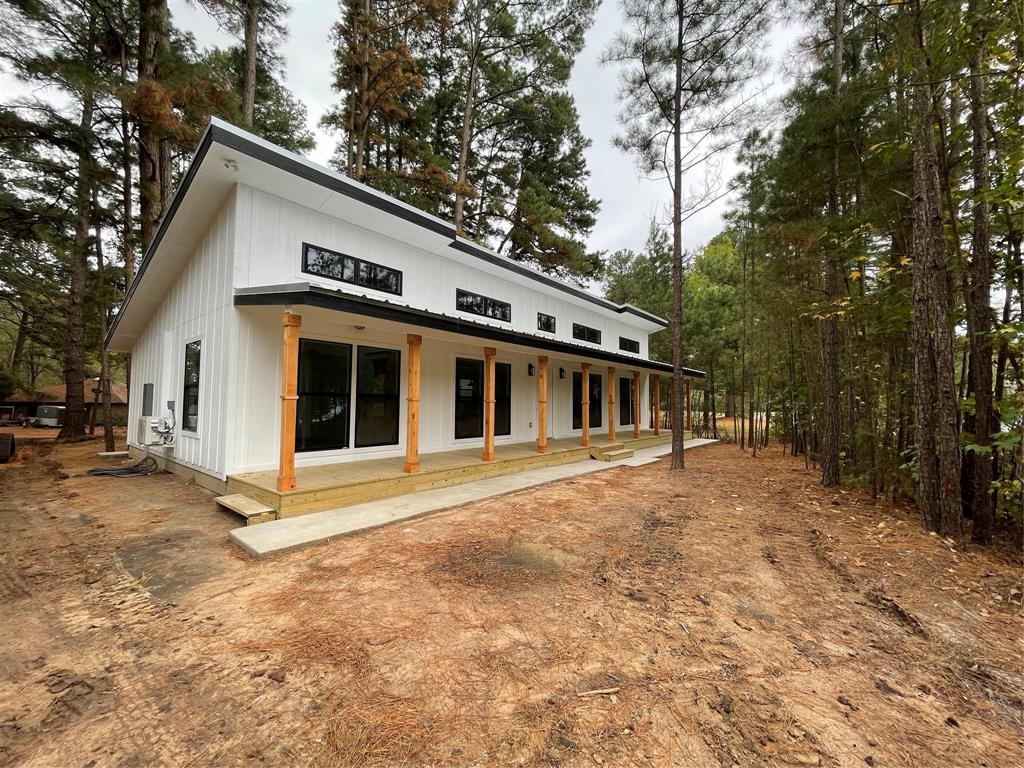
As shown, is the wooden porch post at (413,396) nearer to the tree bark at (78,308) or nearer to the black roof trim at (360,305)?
the black roof trim at (360,305)

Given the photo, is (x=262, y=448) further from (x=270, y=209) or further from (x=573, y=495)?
(x=573, y=495)

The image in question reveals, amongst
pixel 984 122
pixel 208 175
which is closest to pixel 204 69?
pixel 208 175

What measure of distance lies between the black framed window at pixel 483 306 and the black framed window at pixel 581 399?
10.3ft

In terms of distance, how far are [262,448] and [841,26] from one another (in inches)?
432

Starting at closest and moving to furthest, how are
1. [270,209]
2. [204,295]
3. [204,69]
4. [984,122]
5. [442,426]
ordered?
[984,122], [270,209], [204,295], [442,426], [204,69]

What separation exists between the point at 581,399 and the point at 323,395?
739 centimetres

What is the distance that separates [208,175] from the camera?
5281 millimetres

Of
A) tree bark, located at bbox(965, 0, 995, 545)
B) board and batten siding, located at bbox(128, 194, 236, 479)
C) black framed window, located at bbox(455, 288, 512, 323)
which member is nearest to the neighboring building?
board and batten siding, located at bbox(128, 194, 236, 479)

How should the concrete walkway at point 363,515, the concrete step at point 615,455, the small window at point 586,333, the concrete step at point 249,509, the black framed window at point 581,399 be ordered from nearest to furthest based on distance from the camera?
the concrete walkway at point 363,515
the concrete step at point 249,509
the concrete step at point 615,455
the black framed window at point 581,399
the small window at point 586,333

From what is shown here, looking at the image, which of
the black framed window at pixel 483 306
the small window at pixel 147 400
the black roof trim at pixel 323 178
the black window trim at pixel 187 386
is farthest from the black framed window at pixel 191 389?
the black framed window at pixel 483 306

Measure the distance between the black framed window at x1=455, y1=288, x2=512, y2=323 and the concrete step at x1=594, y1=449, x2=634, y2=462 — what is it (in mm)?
3940

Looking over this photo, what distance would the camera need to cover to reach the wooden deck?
461 centimetres

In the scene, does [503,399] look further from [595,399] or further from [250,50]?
[250,50]

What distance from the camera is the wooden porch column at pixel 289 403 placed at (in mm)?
4543
